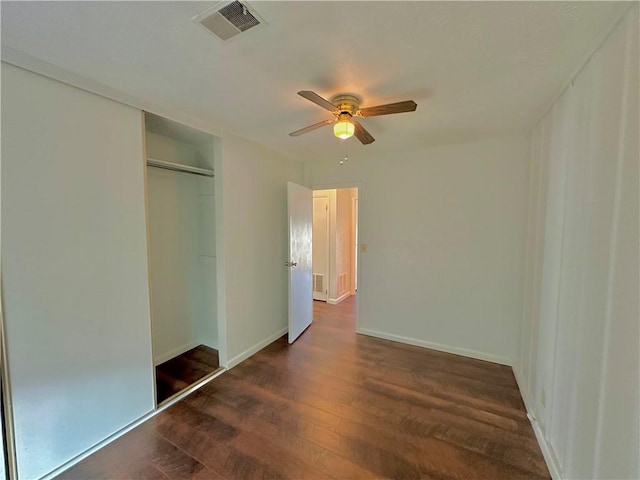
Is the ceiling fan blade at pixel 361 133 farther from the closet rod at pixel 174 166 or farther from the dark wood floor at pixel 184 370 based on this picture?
the dark wood floor at pixel 184 370

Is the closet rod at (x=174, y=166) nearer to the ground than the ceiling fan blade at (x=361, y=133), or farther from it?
nearer to the ground

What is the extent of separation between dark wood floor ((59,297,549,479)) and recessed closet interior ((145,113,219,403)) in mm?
597

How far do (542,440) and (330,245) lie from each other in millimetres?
3889

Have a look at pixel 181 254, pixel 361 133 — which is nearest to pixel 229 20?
pixel 361 133

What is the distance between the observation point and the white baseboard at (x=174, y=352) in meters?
2.93

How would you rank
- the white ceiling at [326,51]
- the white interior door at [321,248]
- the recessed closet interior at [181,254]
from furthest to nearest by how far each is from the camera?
1. the white interior door at [321,248]
2. the recessed closet interior at [181,254]
3. the white ceiling at [326,51]

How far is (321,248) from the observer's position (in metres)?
5.38

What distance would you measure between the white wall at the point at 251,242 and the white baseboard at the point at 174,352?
760mm

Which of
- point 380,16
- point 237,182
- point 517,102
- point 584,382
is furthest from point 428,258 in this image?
point 380,16

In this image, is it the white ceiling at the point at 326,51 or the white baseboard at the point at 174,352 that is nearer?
the white ceiling at the point at 326,51

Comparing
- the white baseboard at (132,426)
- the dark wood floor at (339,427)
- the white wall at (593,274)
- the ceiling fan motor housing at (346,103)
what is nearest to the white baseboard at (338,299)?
the dark wood floor at (339,427)

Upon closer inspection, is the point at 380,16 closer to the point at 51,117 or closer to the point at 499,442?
the point at 51,117

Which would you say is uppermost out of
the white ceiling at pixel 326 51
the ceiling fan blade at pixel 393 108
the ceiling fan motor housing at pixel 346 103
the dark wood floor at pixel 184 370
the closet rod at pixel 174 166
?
the white ceiling at pixel 326 51

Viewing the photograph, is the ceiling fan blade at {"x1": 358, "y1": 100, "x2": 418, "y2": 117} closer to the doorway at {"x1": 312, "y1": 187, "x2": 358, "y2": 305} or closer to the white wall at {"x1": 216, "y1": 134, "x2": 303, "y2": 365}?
the white wall at {"x1": 216, "y1": 134, "x2": 303, "y2": 365}
